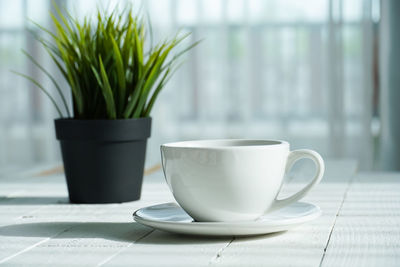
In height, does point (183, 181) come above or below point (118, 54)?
below

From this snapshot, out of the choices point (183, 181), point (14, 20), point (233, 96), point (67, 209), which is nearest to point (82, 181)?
point (67, 209)

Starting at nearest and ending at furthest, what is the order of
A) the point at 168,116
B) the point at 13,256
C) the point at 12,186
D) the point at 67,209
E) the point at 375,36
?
the point at 13,256
the point at 67,209
the point at 12,186
the point at 375,36
the point at 168,116

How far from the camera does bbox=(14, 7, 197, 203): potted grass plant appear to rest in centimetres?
94

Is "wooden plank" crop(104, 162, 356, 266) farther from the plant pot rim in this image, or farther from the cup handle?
the plant pot rim

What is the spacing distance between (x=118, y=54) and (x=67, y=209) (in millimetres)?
230

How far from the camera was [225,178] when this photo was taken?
63 cm

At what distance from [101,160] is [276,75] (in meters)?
2.02

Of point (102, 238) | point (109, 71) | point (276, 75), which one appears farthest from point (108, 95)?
point (276, 75)

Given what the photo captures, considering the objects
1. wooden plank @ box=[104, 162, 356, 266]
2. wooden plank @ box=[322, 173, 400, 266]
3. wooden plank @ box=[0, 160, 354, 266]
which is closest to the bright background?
wooden plank @ box=[322, 173, 400, 266]

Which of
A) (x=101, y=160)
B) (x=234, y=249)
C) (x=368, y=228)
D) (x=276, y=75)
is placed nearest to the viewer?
(x=234, y=249)

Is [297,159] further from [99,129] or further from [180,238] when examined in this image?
[99,129]

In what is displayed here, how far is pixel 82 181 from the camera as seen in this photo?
0.94m

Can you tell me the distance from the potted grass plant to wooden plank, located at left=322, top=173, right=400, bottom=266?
0.32m

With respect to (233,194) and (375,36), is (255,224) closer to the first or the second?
(233,194)
